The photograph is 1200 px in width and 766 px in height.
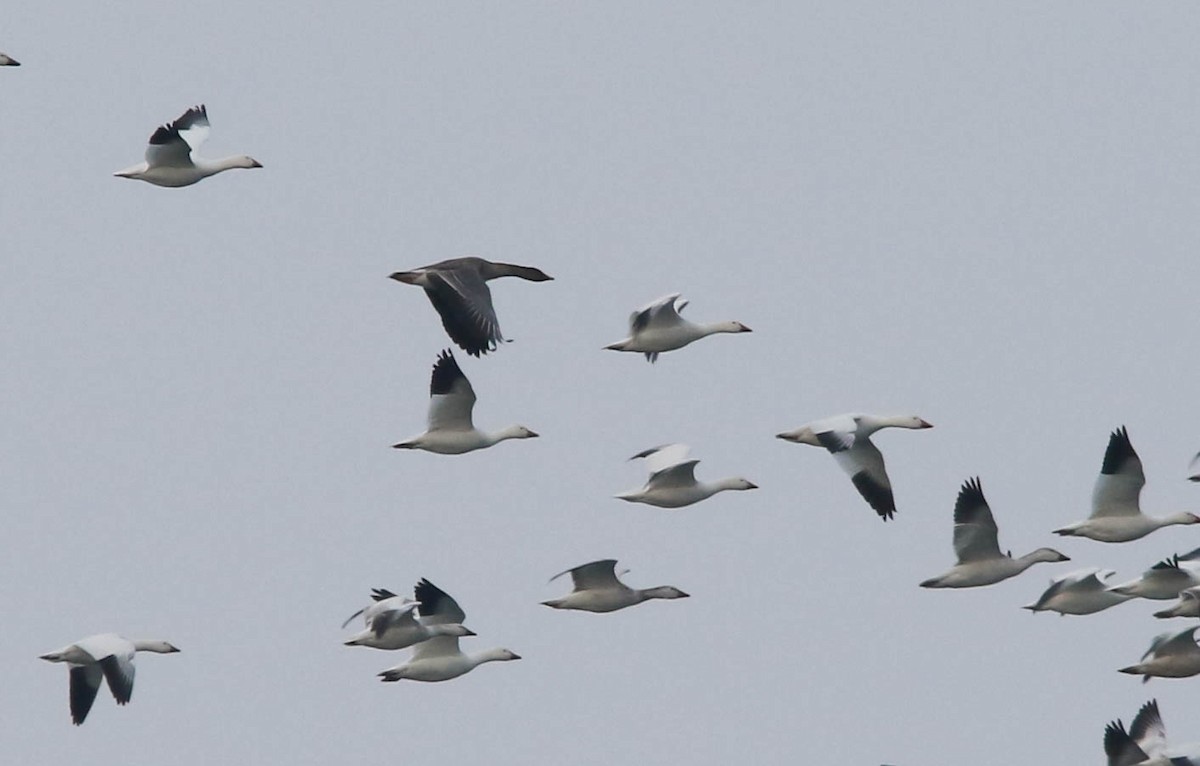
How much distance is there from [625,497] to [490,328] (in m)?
3.21

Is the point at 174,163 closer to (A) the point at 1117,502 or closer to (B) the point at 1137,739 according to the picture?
(A) the point at 1117,502

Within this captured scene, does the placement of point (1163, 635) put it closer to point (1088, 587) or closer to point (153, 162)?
point (1088, 587)

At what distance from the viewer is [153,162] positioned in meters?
20.1

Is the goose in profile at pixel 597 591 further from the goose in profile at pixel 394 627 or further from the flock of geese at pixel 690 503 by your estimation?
the goose in profile at pixel 394 627

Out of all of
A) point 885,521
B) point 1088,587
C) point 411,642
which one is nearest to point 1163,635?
point 1088,587

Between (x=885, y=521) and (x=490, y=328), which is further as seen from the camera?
(x=885, y=521)

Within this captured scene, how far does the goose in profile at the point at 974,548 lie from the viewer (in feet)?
65.3

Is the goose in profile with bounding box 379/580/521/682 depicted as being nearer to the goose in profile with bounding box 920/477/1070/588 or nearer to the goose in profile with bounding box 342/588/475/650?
the goose in profile with bounding box 342/588/475/650

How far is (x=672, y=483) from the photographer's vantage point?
20578 millimetres

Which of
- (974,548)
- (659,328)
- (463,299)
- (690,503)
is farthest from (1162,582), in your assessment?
(463,299)

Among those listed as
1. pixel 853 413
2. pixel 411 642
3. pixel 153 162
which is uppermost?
pixel 153 162

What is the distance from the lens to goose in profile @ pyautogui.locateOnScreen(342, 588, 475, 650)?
19.8 m

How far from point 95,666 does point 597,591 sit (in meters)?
3.86

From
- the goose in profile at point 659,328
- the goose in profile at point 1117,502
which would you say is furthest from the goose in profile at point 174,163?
the goose in profile at point 1117,502
